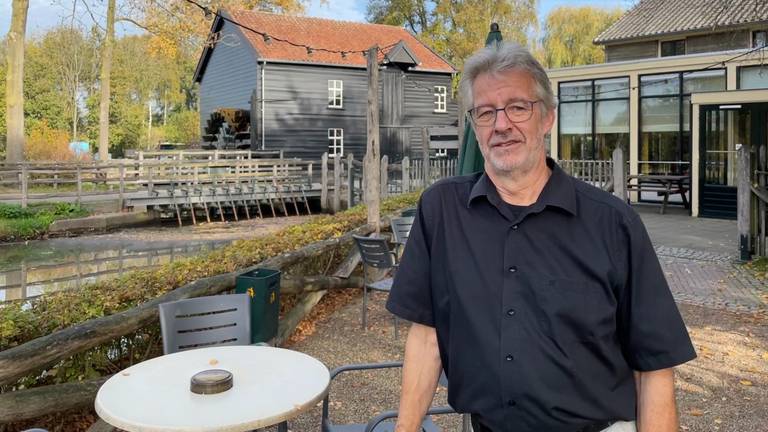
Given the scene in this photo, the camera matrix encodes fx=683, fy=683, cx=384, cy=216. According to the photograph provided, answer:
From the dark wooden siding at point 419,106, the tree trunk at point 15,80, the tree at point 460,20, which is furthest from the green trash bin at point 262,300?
the tree at point 460,20

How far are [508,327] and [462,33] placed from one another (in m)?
42.2

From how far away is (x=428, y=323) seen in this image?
2.09 m

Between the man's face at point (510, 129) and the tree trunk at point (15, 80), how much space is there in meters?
21.2

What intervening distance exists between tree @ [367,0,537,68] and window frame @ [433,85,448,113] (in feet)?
22.7

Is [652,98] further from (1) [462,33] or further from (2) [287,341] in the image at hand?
(1) [462,33]

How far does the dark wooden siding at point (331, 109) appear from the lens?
2866cm

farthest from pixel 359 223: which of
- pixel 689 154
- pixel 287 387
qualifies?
pixel 689 154

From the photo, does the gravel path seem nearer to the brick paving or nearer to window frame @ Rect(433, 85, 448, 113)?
the brick paving

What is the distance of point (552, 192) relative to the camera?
196cm

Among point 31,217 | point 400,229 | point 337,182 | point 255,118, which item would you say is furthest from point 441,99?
point 400,229

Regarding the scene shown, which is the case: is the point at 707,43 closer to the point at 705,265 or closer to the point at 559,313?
the point at 705,265

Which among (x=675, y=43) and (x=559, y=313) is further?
(x=675, y=43)

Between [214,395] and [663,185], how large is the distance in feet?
54.2

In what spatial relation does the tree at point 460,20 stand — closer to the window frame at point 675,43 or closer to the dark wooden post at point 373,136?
the window frame at point 675,43
